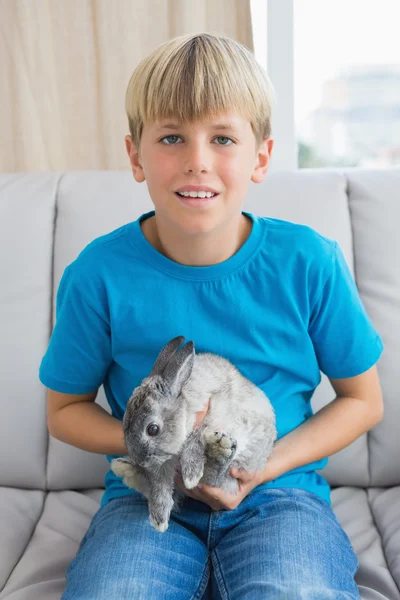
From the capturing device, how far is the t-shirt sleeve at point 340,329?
1.38 metres

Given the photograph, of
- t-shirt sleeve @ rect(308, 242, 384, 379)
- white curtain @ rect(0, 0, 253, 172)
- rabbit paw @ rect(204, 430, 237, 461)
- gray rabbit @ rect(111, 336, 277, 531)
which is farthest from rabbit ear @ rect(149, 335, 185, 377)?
white curtain @ rect(0, 0, 253, 172)

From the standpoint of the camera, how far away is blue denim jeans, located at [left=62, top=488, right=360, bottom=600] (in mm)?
1106

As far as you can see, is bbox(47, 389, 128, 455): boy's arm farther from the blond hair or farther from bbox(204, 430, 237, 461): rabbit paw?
the blond hair

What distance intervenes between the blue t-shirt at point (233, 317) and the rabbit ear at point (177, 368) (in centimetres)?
25

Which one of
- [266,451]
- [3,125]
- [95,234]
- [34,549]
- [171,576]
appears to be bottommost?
[34,549]

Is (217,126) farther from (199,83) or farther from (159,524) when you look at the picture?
(159,524)

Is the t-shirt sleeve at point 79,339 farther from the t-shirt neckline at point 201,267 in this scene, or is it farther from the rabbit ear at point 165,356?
the rabbit ear at point 165,356

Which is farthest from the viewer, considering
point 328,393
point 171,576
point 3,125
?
point 3,125

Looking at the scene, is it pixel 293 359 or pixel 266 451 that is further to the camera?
pixel 293 359

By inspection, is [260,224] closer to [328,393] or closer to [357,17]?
[328,393]

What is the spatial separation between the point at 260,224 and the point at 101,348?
Result: 424 mm

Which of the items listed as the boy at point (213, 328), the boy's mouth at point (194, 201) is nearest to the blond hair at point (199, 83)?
the boy at point (213, 328)

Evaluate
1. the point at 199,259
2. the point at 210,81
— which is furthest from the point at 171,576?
the point at 210,81

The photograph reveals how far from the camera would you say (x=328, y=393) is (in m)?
1.69
